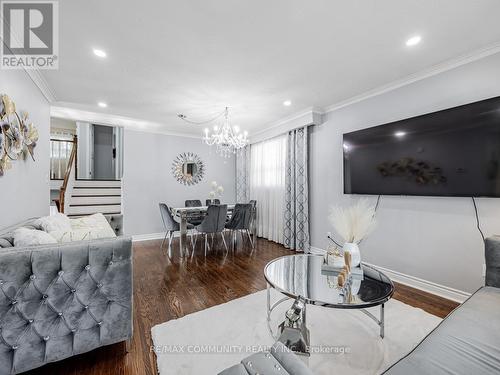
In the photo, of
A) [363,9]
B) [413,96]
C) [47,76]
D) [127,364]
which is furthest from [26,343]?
[413,96]

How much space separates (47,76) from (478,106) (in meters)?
4.82

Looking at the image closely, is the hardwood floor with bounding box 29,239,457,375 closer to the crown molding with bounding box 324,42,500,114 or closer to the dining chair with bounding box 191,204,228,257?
the dining chair with bounding box 191,204,228,257

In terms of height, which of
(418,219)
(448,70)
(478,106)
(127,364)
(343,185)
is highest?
(448,70)

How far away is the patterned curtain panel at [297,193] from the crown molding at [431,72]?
101 cm

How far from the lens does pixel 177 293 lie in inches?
93.9

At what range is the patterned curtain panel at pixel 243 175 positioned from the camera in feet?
18.4

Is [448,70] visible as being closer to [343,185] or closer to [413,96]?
[413,96]

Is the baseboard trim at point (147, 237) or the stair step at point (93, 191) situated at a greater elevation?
the stair step at point (93, 191)

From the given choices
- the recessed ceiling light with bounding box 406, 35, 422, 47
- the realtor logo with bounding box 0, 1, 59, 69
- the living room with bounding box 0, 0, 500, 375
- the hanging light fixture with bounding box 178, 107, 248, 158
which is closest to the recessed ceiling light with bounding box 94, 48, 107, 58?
the living room with bounding box 0, 0, 500, 375

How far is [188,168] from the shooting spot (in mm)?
5371

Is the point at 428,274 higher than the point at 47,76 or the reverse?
the reverse

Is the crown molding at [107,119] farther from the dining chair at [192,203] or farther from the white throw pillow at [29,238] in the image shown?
the white throw pillow at [29,238]

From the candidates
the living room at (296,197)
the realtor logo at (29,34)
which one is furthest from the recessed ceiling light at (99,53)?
the realtor logo at (29,34)

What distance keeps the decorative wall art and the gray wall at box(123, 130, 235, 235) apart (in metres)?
2.27
